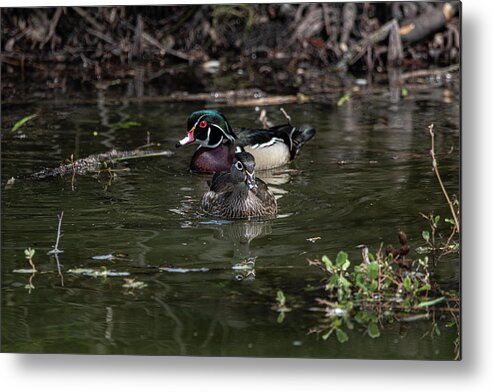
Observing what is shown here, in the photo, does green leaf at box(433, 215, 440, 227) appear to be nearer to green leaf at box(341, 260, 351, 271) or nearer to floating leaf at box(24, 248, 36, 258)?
green leaf at box(341, 260, 351, 271)

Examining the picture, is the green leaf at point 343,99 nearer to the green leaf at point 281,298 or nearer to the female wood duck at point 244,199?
the female wood duck at point 244,199

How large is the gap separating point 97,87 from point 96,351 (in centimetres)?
341

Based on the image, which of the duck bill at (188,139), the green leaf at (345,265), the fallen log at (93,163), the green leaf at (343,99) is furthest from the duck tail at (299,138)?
the green leaf at (345,265)

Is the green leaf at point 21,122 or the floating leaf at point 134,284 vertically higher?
the green leaf at point 21,122

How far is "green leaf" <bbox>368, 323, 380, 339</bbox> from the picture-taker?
6.78 meters

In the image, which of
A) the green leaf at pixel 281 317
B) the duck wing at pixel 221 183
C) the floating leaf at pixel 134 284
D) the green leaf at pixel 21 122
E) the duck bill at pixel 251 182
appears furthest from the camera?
the green leaf at pixel 21 122

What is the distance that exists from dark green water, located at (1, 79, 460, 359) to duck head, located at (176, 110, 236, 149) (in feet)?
0.60

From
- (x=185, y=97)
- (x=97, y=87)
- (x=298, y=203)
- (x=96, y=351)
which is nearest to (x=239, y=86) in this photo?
(x=185, y=97)

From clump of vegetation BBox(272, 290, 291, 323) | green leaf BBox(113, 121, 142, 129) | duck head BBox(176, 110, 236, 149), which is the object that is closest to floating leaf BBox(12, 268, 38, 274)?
clump of vegetation BBox(272, 290, 291, 323)

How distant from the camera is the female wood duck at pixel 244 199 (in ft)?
27.9

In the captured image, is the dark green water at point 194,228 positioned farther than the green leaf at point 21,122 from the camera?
No

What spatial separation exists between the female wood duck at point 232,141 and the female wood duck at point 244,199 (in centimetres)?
120

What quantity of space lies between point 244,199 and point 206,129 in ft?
5.12

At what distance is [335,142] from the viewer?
10023 millimetres
